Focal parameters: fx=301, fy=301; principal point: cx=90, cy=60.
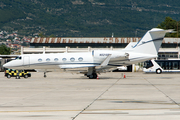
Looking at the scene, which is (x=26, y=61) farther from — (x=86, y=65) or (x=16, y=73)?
(x=86, y=65)

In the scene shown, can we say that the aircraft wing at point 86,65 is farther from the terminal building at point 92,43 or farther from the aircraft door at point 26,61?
the terminal building at point 92,43

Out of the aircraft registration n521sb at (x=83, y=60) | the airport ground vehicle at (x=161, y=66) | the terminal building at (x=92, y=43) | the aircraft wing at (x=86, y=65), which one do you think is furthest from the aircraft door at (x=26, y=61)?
the terminal building at (x=92, y=43)

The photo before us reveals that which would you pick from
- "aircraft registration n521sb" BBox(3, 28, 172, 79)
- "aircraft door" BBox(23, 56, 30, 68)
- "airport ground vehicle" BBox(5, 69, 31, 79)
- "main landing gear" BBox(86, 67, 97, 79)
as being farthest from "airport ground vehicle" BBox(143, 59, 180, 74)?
"aircraft door" BBox(23, 56, 30, 68)

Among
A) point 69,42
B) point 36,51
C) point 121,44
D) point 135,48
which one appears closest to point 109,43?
point 121,44

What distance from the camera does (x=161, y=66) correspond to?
5856 cm

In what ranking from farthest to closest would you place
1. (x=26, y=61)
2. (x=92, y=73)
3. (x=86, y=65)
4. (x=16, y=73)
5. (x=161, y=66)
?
(x=161, y=66), (x=16, y=73), (x=26, y=61), (x=86, y=65), (x=92, y=73)

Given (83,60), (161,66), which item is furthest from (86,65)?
(161,66)

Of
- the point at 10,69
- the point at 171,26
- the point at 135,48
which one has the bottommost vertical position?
the point at 10,69

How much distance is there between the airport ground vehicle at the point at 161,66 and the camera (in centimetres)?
5809

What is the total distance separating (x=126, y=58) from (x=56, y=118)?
29811 mm

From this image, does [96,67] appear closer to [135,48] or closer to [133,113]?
[135,48]

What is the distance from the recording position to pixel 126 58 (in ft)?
132

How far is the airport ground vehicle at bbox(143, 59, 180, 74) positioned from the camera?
191 ft

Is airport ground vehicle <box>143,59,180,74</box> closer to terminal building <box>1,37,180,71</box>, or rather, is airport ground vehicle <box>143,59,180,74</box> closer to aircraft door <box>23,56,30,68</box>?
terminal building <box>1,37,180,71</box>
